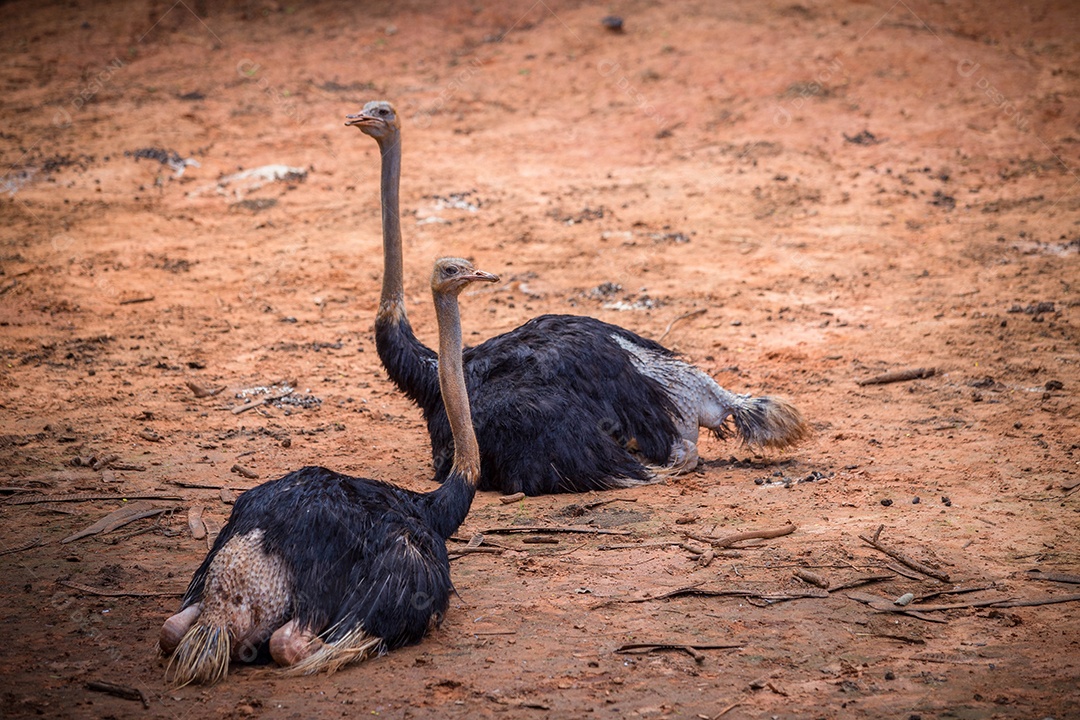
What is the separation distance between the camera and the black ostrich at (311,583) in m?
4.09

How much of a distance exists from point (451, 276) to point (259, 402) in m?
3.37

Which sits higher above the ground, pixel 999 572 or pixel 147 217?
pixel 147 217

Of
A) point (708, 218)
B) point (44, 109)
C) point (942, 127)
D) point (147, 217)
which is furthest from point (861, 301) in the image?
point (44, 109)

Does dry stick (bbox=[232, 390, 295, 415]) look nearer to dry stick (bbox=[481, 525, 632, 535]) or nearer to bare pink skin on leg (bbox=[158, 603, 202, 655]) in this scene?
dry stick (bbox=[481, 525, 632, 535])

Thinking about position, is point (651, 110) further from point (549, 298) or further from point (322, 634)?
point (322, 634)

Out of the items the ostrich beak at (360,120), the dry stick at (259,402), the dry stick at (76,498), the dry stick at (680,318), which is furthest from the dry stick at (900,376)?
the dry stick at (76,498)

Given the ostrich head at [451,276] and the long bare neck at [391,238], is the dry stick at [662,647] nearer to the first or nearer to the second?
the ostrich head at [451,276]

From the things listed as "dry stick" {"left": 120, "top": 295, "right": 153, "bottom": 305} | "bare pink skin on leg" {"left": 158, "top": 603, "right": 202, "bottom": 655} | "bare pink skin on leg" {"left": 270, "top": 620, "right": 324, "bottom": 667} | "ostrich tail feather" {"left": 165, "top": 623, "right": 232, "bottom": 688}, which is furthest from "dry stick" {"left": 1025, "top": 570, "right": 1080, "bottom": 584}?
"dry stick" {"left": 120, "top": 295, "right": 153, "bottom": 305}

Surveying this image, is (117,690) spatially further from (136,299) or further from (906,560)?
(136,299)

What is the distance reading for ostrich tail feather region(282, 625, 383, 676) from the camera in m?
4.07

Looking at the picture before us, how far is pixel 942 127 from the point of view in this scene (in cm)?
1274

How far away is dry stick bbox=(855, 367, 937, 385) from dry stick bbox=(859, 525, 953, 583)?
2.73 metres

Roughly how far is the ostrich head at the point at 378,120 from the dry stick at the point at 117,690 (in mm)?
3946

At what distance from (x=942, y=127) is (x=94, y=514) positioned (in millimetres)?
10440
